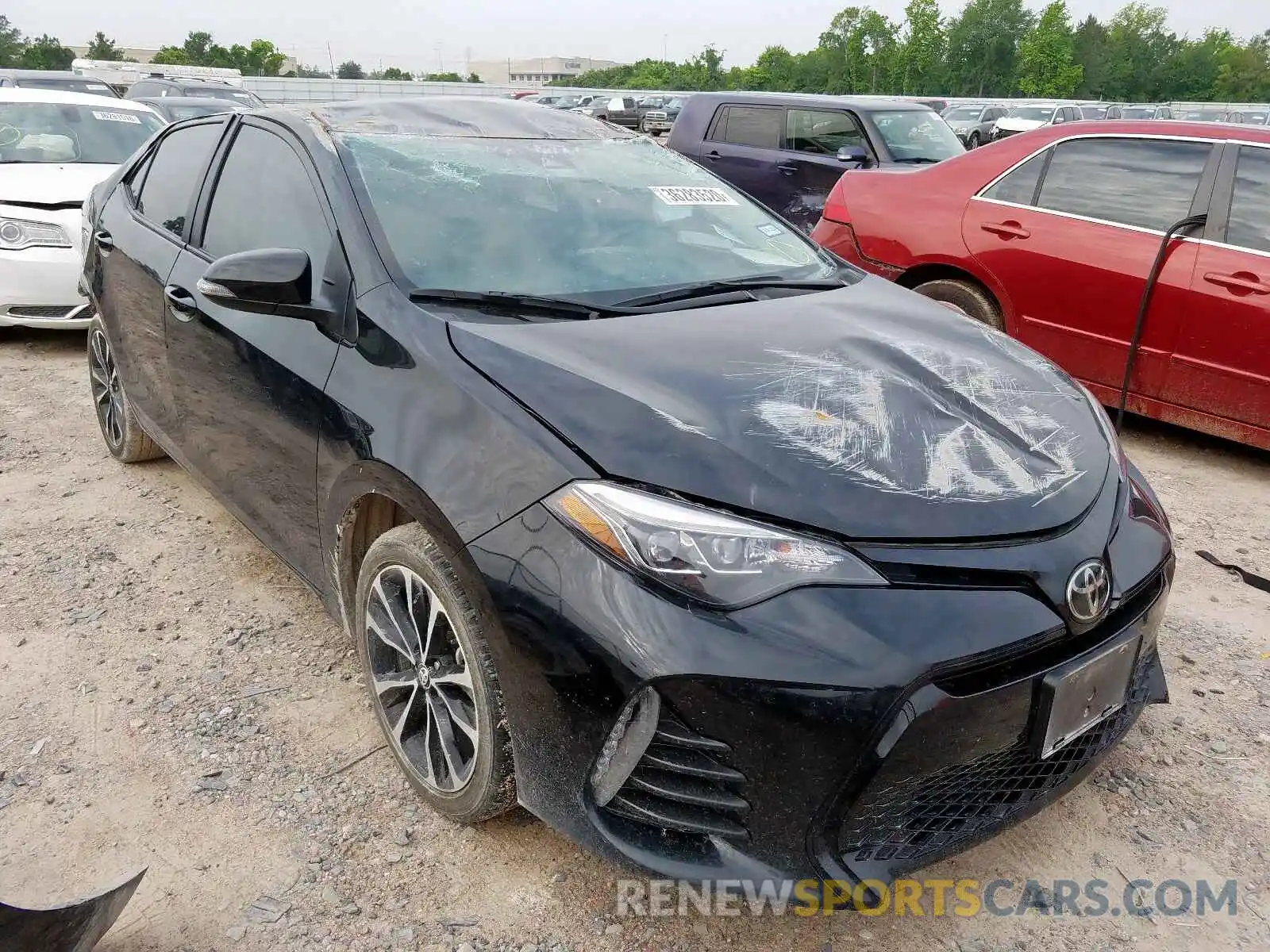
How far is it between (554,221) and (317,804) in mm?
1628

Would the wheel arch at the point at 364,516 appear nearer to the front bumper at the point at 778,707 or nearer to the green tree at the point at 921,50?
the front bumper at the point at 778,707

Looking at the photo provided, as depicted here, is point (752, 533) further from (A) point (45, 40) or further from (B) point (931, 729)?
(A) point (45, 40)

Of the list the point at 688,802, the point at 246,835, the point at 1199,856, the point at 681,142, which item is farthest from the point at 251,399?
the point at 681,142

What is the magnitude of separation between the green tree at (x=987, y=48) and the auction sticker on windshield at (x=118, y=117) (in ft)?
248

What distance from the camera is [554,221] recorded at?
2.68 metres

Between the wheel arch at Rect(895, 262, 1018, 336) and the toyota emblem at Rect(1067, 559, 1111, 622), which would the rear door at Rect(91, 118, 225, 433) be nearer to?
the toyota emblem at Rect(1067, 559, 1111, 622)

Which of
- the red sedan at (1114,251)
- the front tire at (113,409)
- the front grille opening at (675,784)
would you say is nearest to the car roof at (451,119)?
the front tire at (113,409)

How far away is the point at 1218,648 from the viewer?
9.78 ft

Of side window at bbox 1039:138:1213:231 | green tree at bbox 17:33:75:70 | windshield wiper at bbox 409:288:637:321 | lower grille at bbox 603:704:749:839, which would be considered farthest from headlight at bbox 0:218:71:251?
green tree at bbox 17:33:75:70

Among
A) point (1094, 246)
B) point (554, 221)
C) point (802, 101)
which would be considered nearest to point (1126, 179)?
point (1094, 246)

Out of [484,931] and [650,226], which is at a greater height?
[650,226]

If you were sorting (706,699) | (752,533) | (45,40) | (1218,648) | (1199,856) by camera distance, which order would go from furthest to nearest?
(45,40) < (1218,648) < (1199,856) < (752,533) < (706,699)

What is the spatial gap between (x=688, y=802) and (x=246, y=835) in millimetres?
1121

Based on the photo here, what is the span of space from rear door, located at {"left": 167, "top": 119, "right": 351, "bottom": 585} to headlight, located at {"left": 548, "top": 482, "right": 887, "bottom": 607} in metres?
0.95
